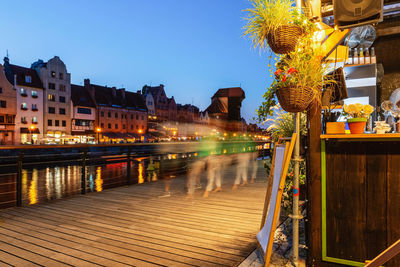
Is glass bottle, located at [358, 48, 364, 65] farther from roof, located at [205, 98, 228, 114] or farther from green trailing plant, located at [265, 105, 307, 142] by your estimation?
roof, located at [205, 98, 228, 114]

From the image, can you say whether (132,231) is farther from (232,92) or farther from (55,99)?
(232,92)

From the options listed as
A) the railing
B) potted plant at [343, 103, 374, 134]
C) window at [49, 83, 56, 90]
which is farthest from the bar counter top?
window at [49, 83, 56, 90]

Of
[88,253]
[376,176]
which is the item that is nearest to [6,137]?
[88,253]

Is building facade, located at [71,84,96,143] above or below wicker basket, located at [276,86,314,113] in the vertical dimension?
above

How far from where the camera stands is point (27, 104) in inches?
1545

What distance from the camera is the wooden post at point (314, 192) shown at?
2596mm

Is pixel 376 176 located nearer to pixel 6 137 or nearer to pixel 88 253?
pixel 88 253

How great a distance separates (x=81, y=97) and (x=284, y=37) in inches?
1954

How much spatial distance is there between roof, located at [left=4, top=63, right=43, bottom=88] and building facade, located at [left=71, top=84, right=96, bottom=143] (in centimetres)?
593

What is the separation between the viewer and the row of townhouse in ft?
122

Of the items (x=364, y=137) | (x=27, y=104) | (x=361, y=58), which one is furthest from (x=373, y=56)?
(x=27, y=104)

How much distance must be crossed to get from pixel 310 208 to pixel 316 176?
307 millimetres

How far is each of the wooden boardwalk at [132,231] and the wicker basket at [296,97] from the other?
1.69 m

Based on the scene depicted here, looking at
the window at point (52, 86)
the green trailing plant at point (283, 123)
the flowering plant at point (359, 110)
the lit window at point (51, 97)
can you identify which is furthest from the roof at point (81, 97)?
the flowering plant at point (359, 110)
